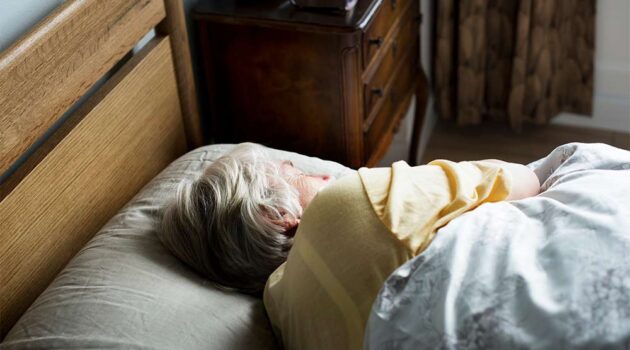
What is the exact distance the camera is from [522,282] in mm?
1147

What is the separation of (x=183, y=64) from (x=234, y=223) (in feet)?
1.96

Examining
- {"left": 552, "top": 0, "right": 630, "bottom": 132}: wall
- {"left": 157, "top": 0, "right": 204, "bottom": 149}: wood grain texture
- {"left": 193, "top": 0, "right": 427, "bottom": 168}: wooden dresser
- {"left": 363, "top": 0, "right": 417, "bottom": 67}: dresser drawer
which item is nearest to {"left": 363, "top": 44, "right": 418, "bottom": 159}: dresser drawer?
{"left": 193, "top": 0, "right": 427, "bottom": 168}: wooden dresser

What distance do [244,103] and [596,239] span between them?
41.7 inches

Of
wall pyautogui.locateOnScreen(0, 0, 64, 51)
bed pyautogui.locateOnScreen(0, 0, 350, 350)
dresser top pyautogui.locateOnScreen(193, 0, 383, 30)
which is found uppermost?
wall pyautogui.locateOnScreen(0, 0, 64, 51)

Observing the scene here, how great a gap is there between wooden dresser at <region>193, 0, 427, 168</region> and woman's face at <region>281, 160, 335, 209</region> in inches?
16.7

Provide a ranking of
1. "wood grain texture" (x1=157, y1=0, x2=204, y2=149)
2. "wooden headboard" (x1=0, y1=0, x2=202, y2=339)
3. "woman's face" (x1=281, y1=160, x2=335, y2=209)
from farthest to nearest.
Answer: "wood grain texture" (x1=157, y1=0, x2=204, y2=149)
"woman's face" (x1=281, y1=160, x2=335, y2=209)
"wooden headboard" (x1=0, y1=0, x2=202, y2=339)

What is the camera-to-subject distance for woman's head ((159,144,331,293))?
138 cm

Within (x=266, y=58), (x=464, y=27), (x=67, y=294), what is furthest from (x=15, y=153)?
(x=464, y=27)

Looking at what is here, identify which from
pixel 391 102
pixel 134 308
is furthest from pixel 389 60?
pixel 134 308

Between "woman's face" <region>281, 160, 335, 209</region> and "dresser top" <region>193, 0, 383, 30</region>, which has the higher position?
"dresser top" <region>193, 0, 383, 30</region>

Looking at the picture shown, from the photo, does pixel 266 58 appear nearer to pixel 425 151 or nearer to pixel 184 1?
pixel 184 1

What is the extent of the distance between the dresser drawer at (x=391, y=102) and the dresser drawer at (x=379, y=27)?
0.52 feet

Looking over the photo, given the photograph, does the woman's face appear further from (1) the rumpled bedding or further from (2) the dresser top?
(2) the dresser top

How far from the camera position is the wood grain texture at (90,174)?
138 centimetres
